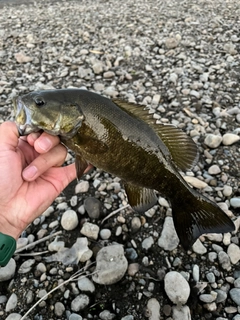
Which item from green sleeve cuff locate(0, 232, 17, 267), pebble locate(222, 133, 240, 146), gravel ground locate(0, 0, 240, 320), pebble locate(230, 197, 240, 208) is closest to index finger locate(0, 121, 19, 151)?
green sleeve cuff locate(0, 232, 17, 267)

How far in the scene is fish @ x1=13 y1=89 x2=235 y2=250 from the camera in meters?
2.39

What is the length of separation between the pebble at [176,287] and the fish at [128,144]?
25.0 inches

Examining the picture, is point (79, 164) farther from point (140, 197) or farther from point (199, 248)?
Answer: point (199, 248)

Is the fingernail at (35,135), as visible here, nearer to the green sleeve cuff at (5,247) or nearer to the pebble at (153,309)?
the green sleeve cuff at (5,247)

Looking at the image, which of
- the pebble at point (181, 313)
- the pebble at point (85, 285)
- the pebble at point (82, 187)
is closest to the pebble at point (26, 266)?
the pebble at point (85, 285)

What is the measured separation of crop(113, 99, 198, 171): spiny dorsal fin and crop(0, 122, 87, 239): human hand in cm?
60

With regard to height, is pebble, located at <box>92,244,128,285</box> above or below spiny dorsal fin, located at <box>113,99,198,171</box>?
below

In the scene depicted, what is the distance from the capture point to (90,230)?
368 centimetres

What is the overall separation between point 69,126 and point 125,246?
1.69 m

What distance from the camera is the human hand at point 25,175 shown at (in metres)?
2.60

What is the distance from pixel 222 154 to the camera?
4.61 metres

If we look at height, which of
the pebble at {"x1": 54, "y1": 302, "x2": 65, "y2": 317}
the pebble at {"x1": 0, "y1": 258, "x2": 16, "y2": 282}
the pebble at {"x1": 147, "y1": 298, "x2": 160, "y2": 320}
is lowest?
the pebble at {"x1": 147, "y1": 298, "x2": 160, "y2": 320}

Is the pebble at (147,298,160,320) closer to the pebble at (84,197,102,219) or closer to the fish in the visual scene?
the fish

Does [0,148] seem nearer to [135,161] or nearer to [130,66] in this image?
[135,161]
